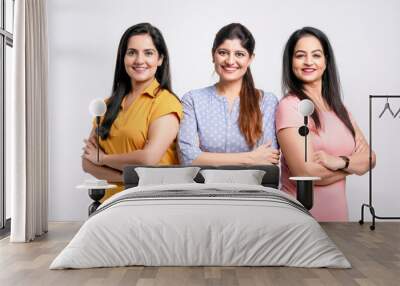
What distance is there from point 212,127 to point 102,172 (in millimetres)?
1378

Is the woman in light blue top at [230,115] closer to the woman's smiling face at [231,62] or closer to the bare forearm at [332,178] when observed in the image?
the woman's smiling face at [231,62]

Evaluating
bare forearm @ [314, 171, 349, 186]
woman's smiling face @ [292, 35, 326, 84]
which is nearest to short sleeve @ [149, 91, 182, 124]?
woman's smiling face @ [292, 35, 326, 84]

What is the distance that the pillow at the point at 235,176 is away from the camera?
6566 millimetres

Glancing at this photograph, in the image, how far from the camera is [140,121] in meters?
7.27

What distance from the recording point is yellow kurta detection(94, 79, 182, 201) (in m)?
7.25

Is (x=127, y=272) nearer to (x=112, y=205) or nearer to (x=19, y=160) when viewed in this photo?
(x=112, y=205)

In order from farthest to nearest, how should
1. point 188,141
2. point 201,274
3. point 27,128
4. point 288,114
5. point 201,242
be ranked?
point 288,114
point 188,141
point 27,128
point 201,242
point 201,274

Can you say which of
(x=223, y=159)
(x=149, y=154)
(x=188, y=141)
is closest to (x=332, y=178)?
(x=223, y=159)

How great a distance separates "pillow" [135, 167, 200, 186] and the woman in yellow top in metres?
0.48

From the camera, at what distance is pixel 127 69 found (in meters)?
7.40

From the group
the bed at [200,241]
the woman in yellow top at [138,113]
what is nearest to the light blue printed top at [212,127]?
the woman in yellow top at [138,113]

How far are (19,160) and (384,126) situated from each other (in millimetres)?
4173

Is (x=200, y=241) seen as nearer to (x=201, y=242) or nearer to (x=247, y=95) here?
(x=201, y=242)

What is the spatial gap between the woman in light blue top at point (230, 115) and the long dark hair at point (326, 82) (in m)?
0.27
